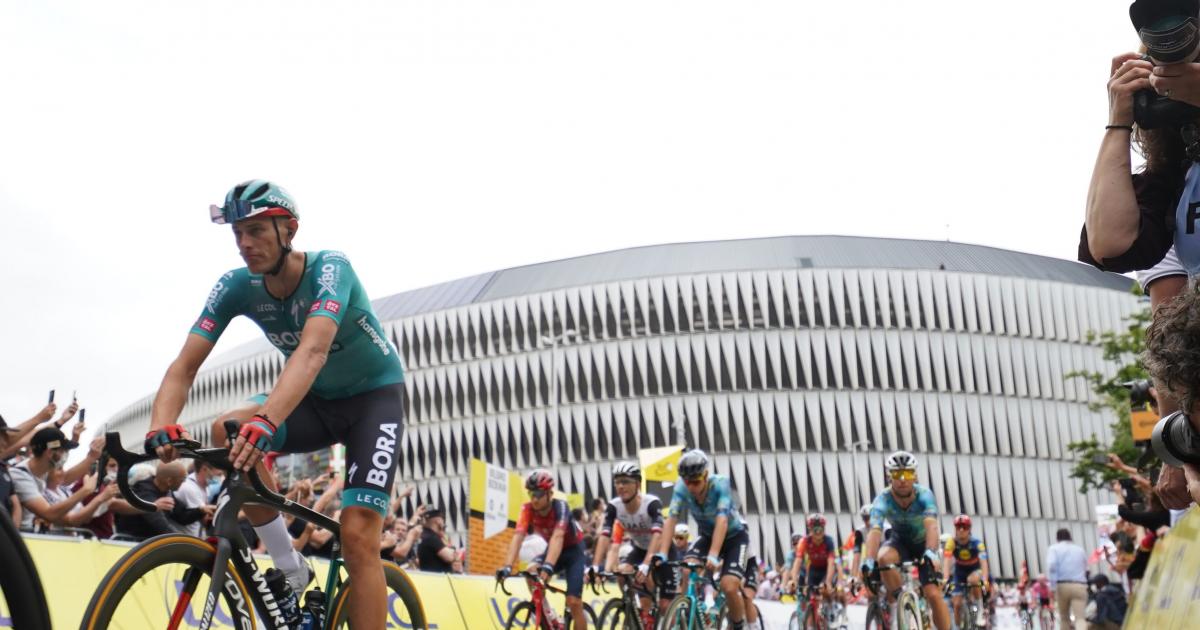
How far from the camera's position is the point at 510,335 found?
88.1 metres

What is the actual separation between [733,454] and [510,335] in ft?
64.4

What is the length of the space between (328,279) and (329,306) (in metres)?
0.17

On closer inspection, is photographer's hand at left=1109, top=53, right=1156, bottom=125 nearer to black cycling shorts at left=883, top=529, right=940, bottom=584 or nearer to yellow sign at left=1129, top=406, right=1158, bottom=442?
yellow sign at left=1129, top=406, right=1158, bottom=442

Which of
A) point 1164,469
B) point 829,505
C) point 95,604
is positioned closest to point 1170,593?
point 1164,469

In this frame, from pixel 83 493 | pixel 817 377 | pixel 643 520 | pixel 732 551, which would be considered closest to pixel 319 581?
pixel 83 493

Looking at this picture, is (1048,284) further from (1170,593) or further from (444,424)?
(1170,593)

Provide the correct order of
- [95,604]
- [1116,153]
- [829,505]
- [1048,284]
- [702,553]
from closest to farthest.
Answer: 1. [1116,153]
2. [95,604]
3. [702,553]
4. [829,505]
5. [1048,284]

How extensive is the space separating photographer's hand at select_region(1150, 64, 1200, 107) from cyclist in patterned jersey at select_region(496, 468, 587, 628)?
9198 mm

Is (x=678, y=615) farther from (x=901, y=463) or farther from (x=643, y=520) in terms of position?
(x=901, y=463)

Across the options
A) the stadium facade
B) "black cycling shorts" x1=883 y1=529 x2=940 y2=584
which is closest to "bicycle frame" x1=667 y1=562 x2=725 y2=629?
"black cycling shorts" x1=883 y1=529 x2=940 y2=584

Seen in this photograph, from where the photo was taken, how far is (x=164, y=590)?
3936mm

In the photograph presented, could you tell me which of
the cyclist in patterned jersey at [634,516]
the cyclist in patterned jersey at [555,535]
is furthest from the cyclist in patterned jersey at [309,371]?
the cyclist in patterned jersey at [634,516]

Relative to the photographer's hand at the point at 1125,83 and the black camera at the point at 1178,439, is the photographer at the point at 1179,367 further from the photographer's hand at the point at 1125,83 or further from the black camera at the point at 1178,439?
the photographer's hand at the point at 1125,83

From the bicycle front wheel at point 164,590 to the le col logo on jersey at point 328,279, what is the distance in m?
1.15
